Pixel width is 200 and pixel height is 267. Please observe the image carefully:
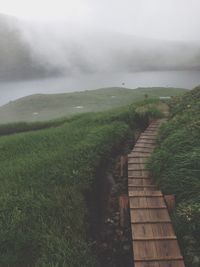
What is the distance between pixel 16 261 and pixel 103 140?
6190 millimetres

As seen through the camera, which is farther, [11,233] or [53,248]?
[11,233]

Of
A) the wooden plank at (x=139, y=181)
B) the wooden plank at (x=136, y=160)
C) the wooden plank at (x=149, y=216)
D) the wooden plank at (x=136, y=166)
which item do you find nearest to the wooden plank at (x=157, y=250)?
the wooden plank at (x=149, y=216)

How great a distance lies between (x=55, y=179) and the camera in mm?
8625

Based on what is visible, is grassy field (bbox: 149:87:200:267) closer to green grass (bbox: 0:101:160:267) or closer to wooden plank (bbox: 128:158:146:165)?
wooden plank (bbox: 128:158:146:165)

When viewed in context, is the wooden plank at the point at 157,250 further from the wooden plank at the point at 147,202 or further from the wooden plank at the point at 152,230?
the wooden plank at the point at 147,202

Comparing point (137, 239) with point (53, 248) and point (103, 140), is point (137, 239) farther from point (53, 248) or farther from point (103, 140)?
point (103, 140)

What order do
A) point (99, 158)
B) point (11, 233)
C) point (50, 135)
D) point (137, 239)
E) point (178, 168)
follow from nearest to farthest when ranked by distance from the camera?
point (137, 239) → point (11, 233) → point (178, 168) → point (99, 158) → point (50, 135)

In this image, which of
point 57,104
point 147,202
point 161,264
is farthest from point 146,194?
point 57,104

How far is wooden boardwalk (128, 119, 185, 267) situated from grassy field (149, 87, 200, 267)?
294 mm

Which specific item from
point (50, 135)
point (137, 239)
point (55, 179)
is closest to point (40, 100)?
point (50, 135)

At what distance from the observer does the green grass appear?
19.5ft

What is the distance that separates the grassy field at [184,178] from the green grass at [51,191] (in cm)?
190

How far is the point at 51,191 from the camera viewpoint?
7977 mm

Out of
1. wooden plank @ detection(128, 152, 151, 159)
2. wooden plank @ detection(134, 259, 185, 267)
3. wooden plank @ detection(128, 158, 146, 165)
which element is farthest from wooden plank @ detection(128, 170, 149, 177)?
wooden plank @ detection(134, 259, 185, 267)
